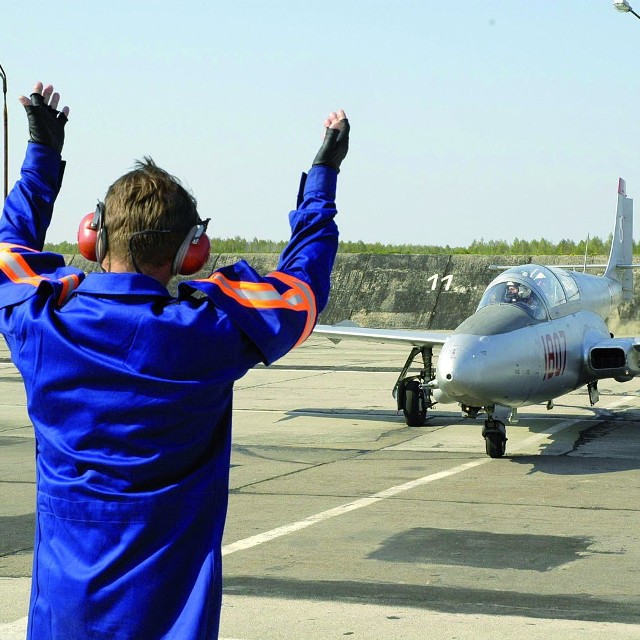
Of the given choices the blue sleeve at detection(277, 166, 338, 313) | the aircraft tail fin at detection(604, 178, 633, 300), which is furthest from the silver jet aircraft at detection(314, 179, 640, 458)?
the blue sleeve at detection(277, 166, 338, 313)

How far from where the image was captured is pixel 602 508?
10.1 m

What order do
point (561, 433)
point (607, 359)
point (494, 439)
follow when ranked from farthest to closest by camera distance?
1. point (561, 433)
2. point (607, 359)
3. point (494, 439)

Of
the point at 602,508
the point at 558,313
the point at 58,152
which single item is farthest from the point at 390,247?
the point at 58,152

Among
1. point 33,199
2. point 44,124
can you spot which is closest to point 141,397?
point 33,199

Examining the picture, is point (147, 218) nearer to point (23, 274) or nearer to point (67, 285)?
point (67, 285)

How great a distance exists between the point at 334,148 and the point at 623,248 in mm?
19659

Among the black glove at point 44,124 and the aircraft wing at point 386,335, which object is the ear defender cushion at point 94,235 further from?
the aircraft wing at point 386,335

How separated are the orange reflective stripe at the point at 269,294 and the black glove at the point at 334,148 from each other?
0.36 m

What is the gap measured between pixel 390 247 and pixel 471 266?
35.7ft

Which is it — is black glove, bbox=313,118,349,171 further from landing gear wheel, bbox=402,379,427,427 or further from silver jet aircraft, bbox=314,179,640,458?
landing gear wheel, bbox=402,379,427,427

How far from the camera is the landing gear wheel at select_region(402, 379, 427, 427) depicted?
16250 millimetres

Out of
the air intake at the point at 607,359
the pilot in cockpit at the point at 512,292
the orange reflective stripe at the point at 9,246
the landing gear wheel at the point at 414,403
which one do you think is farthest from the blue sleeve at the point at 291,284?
the landing gear wheel at the point at 414,403

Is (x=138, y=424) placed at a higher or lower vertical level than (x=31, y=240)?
lower

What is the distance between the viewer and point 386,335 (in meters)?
17.8
